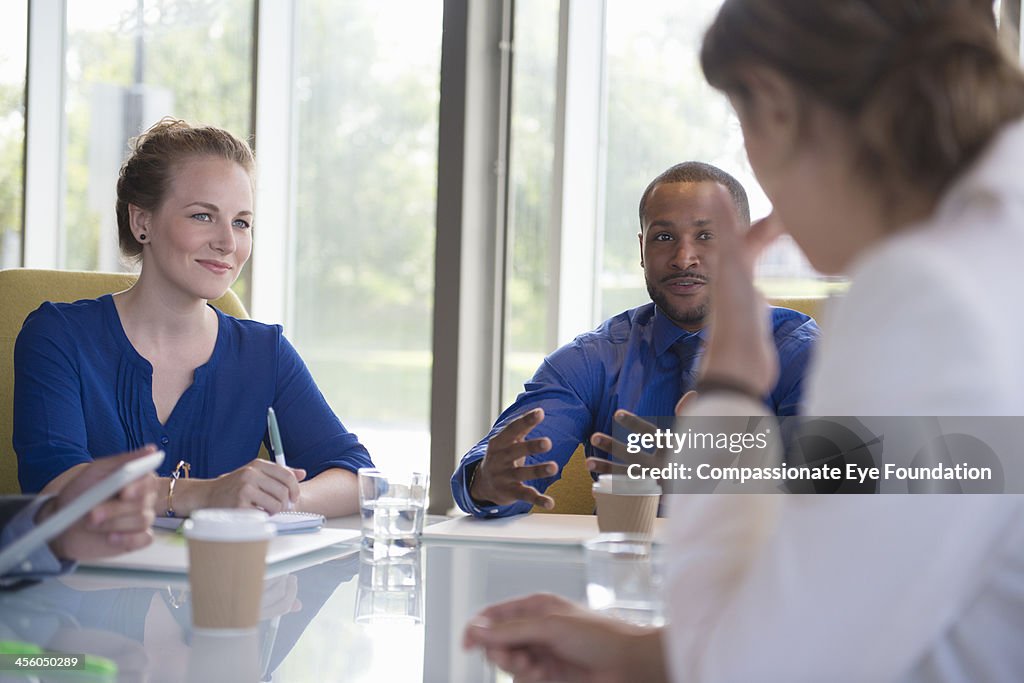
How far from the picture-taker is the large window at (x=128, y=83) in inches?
167

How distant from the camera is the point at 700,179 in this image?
2256 millimetres

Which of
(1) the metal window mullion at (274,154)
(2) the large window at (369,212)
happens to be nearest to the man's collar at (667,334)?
A: (2) the large window at (369,212)

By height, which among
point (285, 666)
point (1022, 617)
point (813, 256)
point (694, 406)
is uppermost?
point (813, 256)

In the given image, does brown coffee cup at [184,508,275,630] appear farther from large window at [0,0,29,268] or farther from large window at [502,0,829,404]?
large window at [0,0,29,268]

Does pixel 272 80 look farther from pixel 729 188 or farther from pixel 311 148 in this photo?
pixel 729 188

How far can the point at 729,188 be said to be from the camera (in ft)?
7.72

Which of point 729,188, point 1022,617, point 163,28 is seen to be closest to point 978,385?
point 1022,617

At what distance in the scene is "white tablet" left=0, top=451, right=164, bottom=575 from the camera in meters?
0.84

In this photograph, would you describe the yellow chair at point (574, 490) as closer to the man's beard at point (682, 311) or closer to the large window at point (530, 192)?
the man's beard at point (682, 311)

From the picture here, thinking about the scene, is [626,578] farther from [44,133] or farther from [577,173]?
[44,133]

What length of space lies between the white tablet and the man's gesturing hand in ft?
2.49

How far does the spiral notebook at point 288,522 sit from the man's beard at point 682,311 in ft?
3.26

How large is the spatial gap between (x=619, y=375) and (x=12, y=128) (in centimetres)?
365

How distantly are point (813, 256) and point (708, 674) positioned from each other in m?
0.34
